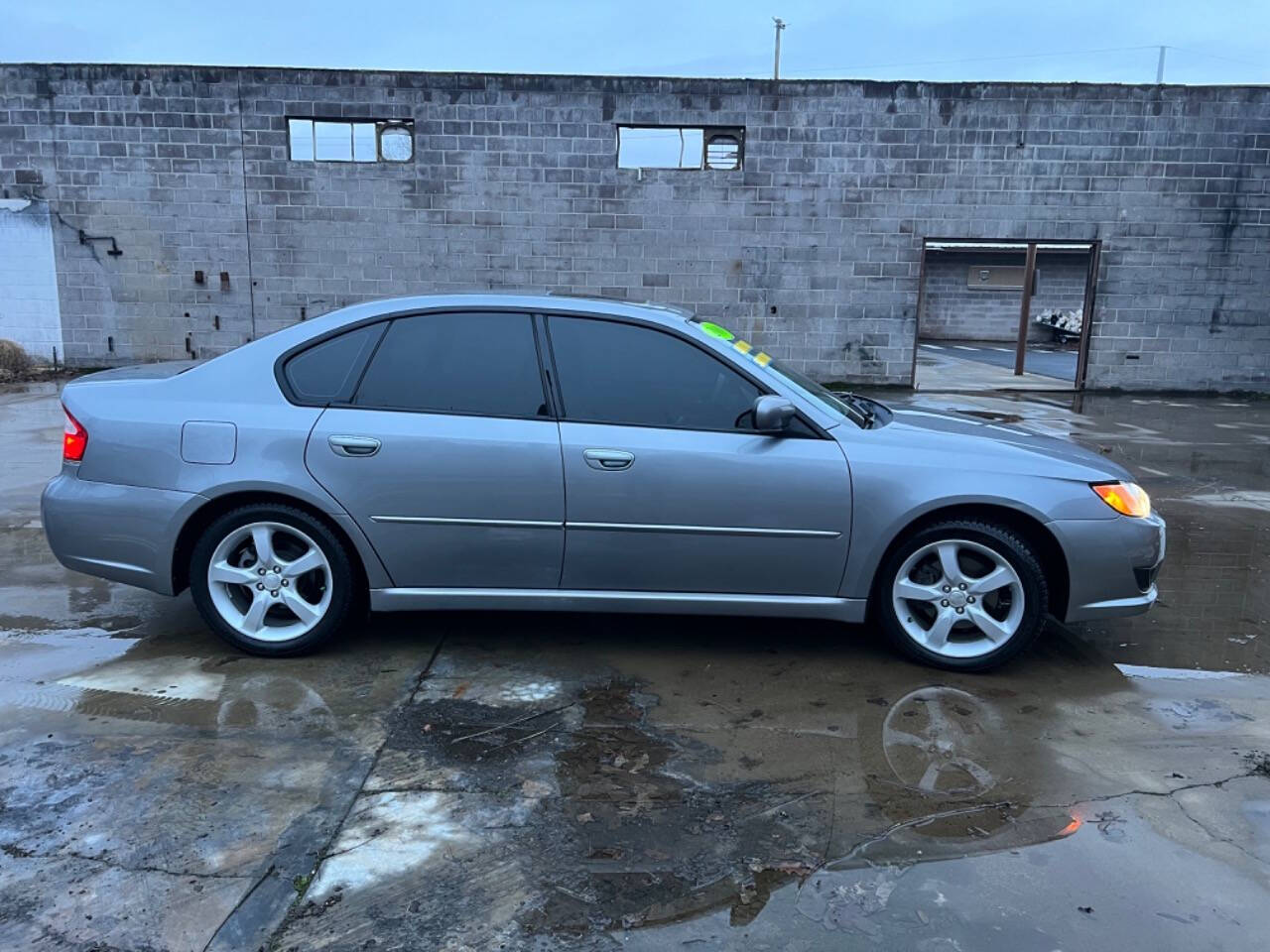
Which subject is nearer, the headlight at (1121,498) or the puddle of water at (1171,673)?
the headlight at (1121,498)

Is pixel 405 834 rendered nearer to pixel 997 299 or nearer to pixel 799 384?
pixel 799 384

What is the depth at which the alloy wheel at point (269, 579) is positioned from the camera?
3930 millimetres

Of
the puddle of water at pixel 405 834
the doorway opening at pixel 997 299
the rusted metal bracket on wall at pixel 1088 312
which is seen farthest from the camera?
the doorway opening at pixel 997 299

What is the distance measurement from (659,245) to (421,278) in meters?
3.60

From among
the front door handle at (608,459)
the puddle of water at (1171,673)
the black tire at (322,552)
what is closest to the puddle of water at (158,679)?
the black tire at (322,552)

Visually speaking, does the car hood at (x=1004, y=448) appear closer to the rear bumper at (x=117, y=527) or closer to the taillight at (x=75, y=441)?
the rear bumper at (x=117, y=527)

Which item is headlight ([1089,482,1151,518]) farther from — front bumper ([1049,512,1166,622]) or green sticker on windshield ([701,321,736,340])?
green sticker on windshield ([701,321,736,340])

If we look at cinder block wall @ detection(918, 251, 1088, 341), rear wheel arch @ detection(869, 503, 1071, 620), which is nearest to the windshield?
rear wheel arch @ detection(869, 503, 1071, 620)

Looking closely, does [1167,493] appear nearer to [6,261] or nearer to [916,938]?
[916,938]

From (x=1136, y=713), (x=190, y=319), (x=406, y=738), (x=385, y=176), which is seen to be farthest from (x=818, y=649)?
(x=190, y=319)

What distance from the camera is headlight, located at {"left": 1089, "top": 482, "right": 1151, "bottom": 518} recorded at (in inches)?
152

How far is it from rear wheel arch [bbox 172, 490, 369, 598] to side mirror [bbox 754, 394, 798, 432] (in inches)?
69.2

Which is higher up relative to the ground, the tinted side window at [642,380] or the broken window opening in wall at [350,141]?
the broken window opening in wall at [350,141]

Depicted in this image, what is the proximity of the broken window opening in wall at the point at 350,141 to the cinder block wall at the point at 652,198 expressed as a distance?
16 cm
